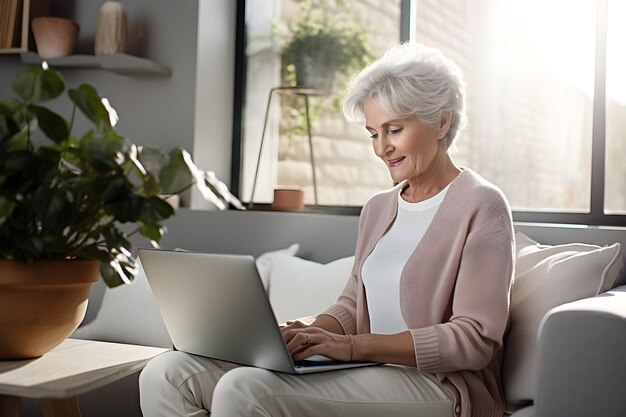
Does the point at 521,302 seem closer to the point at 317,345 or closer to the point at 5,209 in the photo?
the point at 317,345

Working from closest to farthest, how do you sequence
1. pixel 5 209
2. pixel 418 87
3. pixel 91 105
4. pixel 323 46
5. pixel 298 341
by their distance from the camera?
pixel 5 209 < pixel 91 105 < pixel 298 341 < pixel 418 87 < pixel 323 46

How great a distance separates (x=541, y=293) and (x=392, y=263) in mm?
361

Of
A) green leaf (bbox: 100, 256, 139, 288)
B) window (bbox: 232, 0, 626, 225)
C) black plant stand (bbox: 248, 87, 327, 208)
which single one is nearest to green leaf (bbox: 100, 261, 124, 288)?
green leaf (bbox: 100, 256, 139, 288)

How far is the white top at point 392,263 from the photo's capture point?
1885mm

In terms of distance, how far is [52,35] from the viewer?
10.5 ft

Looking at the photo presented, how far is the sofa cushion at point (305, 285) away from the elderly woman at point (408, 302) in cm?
30

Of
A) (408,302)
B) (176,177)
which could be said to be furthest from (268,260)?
(176,177)

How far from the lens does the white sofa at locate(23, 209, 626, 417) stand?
1.43 m

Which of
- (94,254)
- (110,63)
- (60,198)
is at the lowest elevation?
(94,254)

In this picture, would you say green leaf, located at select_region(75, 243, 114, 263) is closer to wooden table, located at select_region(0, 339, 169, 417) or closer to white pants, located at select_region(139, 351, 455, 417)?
wooden table, located at select_region(0, 339, 169, 417)

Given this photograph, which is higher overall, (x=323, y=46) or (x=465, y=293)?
(x=323, y=46)

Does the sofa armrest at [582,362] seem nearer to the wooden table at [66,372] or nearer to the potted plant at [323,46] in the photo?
the wooden table at [66,372]

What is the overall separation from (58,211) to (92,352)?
1.55ft

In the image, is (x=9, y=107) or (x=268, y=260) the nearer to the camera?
(x=9, y=107)
